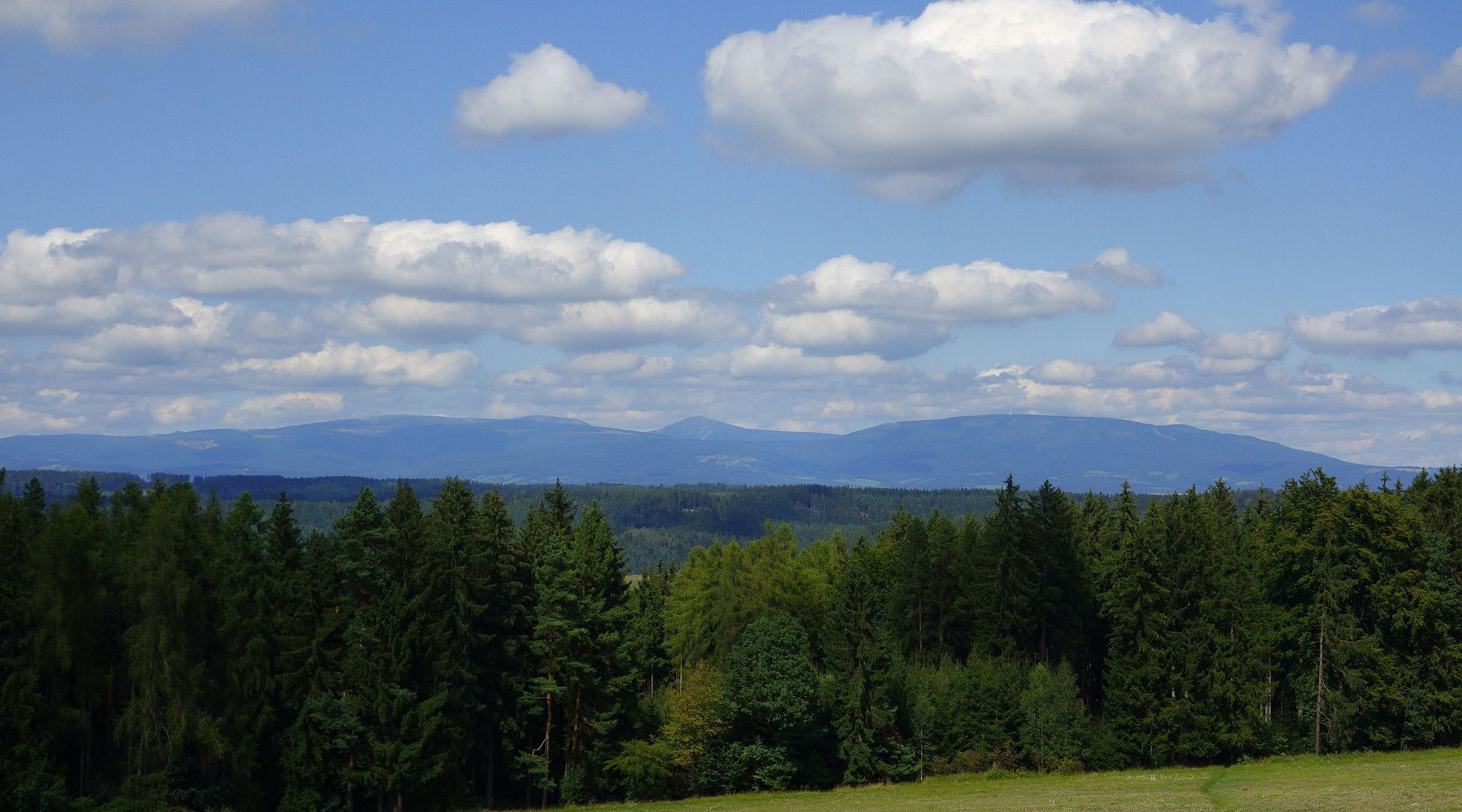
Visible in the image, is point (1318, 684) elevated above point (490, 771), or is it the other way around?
point (1318, 684)

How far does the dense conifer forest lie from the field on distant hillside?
143 inches

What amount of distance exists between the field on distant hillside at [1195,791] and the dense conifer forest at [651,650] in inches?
143

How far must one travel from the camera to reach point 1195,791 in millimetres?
48281

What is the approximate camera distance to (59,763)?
170 feet

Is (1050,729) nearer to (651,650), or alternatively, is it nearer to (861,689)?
(861,689)

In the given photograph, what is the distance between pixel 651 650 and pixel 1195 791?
4518 centimetres

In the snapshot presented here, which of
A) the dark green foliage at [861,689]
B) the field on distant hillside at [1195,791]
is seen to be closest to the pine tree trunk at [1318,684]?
the field on distant hillside at [1195,791]

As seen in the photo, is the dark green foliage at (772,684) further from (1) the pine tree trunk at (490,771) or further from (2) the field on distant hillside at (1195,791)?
(1) the pine tree trunk at (490,771)

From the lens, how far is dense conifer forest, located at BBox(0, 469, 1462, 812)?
52250 millimetres

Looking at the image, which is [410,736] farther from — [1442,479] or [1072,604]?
[1442,479]

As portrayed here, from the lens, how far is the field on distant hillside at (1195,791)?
40.4 m

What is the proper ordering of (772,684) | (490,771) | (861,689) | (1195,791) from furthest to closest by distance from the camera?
1. (861,689)
2. (772,684)
3. (490,771)
4. (1195,791)

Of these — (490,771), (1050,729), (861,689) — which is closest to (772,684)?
(861,689)

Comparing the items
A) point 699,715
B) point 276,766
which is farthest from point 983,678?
point 276,766
